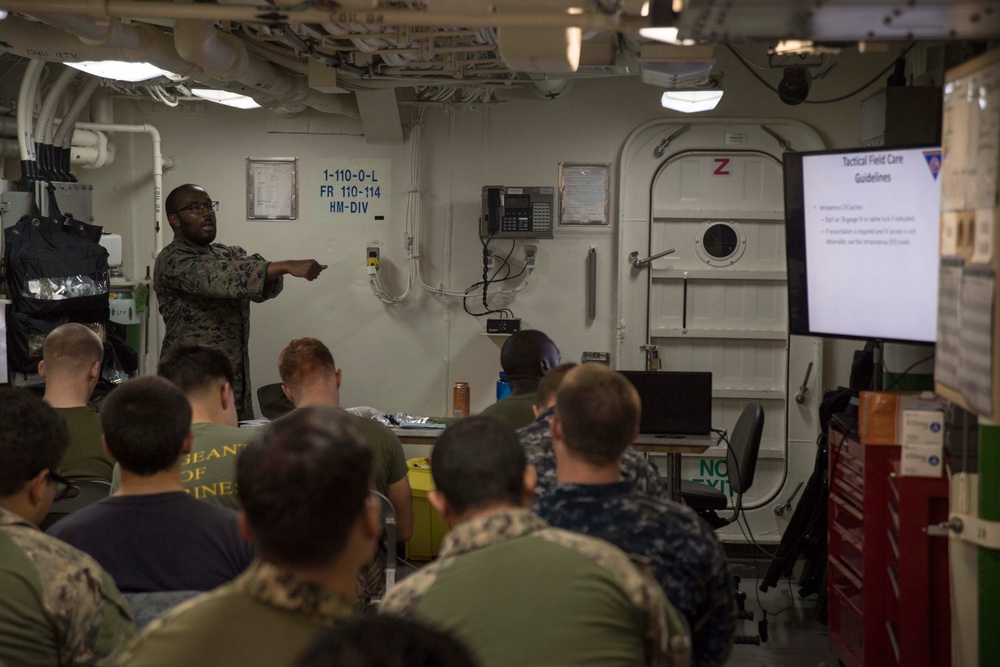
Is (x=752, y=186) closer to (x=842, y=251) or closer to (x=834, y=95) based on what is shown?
(x=834, y=95)

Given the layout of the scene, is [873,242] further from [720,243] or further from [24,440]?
[24,440]

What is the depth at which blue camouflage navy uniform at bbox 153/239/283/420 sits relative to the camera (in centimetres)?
482

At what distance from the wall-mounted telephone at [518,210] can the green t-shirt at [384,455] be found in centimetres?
281

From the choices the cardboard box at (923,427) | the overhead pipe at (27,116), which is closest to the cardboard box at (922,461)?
the cardboard box at (923,427)

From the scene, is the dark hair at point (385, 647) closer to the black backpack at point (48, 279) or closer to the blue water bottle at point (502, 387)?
the black backpack at point (48, 279)

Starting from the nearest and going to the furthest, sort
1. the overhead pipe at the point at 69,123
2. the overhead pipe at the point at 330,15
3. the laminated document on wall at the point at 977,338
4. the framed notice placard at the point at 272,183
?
the laminated document on wall at the point at 977,338 → the overhead pipe at the point at 330,15 → the overhead pipe at the point at 69,123 → the framed notice placard at the point at 272,183

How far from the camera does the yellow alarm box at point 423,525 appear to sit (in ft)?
18.9

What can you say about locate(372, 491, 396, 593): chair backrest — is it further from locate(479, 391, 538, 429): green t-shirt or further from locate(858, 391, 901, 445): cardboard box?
locate(858, 391, 901, 445): cardboard box

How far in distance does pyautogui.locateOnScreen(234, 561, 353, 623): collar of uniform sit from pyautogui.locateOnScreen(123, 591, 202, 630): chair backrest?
830 mm

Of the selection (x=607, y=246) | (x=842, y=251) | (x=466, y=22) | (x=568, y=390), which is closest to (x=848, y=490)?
(x=842, y=251)

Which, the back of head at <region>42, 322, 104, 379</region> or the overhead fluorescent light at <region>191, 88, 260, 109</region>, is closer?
the back of head at <region>42, 322, 104, 379</region>

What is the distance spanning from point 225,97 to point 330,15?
9.27ft

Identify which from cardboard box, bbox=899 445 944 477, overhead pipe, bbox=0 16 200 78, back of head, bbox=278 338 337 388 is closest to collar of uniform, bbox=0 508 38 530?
back of head, bbox=278 338 337 388

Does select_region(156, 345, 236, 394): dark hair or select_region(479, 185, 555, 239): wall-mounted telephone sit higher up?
select_region(479, 185, 555, 239): wall-mounted telephone
